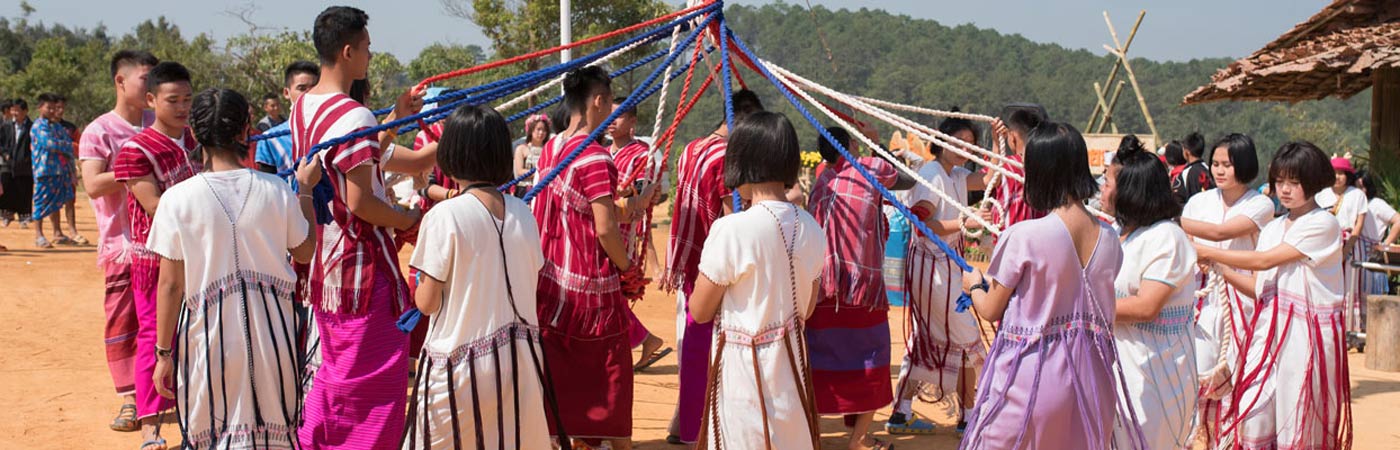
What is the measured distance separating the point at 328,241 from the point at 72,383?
3.68 meters

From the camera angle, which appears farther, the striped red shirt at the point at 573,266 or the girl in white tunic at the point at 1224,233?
the girl in white tunic at the point at 1224,233

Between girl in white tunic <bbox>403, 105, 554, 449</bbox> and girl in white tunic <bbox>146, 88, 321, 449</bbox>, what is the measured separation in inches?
25.2

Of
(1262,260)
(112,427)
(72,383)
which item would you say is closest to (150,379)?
(112,427)

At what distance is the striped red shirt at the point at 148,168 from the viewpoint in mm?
4691

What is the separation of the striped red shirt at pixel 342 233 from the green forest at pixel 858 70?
49.3 ft

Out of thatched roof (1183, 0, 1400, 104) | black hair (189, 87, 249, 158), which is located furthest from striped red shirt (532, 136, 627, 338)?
thatched roof (1183, 0, 1400, 104)

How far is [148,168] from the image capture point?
4.73 meters

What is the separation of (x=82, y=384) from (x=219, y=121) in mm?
3778

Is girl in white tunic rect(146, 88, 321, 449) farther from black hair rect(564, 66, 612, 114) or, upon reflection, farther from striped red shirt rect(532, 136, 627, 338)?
black hair rect(564, 66, 612, 114)

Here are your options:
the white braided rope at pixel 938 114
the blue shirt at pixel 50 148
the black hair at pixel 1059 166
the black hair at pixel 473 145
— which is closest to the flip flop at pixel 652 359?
the white braided rope at pixel 938 114

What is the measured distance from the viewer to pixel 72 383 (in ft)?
22.5

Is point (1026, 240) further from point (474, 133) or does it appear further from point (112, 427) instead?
point (112, 427)

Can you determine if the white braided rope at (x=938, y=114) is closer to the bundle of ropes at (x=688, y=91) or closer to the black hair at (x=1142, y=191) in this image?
the bundle of ropes at (x=688, y=91)

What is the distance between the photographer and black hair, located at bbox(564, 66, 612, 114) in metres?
4.80
